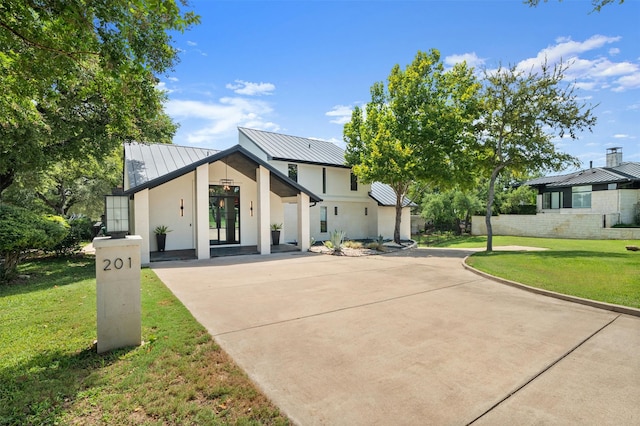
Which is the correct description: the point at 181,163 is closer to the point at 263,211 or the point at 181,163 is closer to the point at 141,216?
the point at 141,216

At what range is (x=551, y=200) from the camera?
32094 mm

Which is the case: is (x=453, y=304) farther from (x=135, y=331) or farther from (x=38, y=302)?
(x=38, y=302)

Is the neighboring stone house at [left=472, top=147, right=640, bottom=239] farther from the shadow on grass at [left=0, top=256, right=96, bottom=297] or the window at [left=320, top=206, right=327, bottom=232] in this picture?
the shadow on grass at [left=0, top=256, right=96, bottom=297]

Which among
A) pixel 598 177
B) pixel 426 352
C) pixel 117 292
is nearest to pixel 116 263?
pixel 117 292

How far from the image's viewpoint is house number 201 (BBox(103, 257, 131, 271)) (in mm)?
4338

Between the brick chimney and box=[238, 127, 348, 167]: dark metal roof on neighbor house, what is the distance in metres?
28.3

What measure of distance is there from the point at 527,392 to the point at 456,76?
65.4 ft

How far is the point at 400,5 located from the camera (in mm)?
11539

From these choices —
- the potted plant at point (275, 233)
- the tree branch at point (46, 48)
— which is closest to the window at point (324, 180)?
the potted plant at point (275, 233)

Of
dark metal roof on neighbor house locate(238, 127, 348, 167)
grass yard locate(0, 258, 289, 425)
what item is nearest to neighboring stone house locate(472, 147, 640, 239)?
dark metal roof on neighbor house locate(238, 127, 348, 167)

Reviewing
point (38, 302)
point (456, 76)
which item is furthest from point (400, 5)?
point (38, 302)

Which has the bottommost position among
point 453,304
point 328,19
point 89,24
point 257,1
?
point 453,304

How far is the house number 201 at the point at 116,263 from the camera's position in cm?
434

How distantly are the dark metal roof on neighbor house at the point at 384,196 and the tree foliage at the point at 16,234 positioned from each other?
63.2ft
